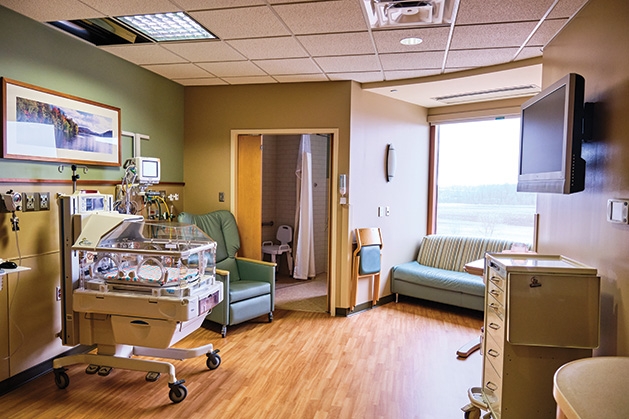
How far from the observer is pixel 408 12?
2.68 metres

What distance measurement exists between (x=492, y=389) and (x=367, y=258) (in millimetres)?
2365

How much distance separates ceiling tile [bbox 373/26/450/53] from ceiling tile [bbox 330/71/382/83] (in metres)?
0.72

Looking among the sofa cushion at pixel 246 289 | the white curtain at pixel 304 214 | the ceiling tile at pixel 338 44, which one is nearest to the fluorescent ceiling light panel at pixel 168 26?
the ceiling tile at pixel 338 44

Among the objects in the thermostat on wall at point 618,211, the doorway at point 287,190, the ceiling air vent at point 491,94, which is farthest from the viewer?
the doorway at point 287,190

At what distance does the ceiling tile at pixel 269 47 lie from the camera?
320 centimetres

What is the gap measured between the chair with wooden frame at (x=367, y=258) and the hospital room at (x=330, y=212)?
3 cm

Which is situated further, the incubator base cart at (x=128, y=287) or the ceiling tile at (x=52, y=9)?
the incubator base cart at (x=128, y=287)

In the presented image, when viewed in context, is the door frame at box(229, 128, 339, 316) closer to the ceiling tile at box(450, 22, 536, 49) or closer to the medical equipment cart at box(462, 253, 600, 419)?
the ceiling tile at box(450, 22, 536, 49)

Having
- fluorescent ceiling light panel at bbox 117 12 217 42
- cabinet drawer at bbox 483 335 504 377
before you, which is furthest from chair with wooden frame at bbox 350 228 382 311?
fluorescent ceiling light panel at bbox 117 12 217 42

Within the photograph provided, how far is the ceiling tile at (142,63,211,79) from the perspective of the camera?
12.9 ft

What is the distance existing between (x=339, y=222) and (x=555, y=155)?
8.26 feet

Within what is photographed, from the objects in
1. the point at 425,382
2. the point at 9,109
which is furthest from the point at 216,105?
the point at 425,382

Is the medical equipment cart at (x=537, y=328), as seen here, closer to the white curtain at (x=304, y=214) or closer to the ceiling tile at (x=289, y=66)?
the ceiling tile at (x=289, y=66)

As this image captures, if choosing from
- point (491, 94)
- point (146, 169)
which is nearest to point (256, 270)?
point (146, 169)
